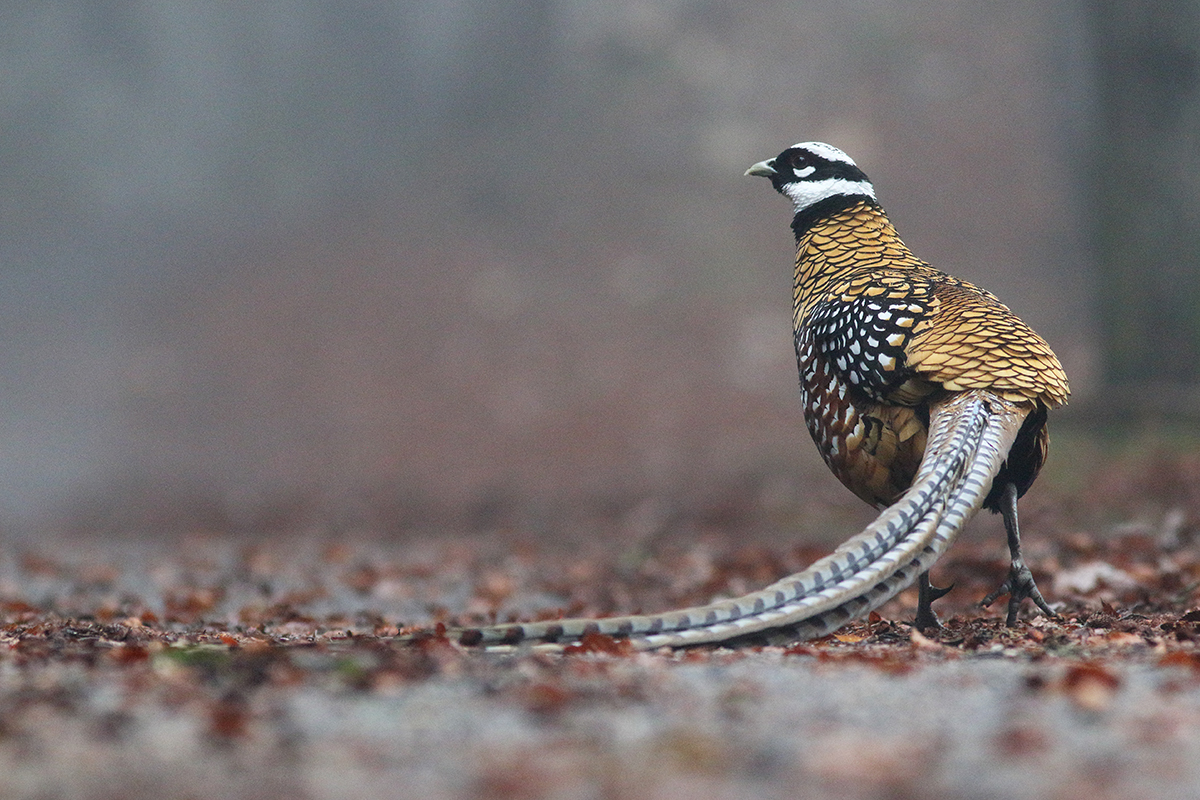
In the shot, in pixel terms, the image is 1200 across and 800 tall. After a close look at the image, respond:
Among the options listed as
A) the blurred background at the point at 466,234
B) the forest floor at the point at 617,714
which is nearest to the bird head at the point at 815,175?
the forest floor at the point at 617,714

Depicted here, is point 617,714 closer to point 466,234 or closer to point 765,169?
point 765,169

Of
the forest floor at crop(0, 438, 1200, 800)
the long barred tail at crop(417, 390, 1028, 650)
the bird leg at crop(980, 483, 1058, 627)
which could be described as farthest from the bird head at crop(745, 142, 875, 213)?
the forest floor at crop(0, 438, 1200, 800)

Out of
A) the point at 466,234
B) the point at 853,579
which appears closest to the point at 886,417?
the point at 853,579

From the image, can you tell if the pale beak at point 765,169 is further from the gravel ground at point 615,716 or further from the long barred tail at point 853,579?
the gravel ground at point 615,716

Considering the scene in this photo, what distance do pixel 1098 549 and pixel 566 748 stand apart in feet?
19.7

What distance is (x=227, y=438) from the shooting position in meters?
17.2

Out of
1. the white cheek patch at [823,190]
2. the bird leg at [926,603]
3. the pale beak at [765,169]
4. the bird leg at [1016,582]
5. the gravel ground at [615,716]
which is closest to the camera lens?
the gravel ground at [615,716]

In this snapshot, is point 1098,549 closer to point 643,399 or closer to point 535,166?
point 643,399

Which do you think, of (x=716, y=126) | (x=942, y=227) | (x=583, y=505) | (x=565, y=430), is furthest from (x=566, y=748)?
(x=716, y=126)

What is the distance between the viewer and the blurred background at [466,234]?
15.3m

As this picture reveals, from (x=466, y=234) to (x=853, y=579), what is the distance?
→ 14911 mm

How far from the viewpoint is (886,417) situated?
16.8 ft

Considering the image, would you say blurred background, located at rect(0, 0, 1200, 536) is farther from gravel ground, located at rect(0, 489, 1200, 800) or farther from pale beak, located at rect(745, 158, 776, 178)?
gravel ground, located at rect(0, 489, 1200, 800)

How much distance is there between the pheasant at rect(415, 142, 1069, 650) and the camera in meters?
4.04
